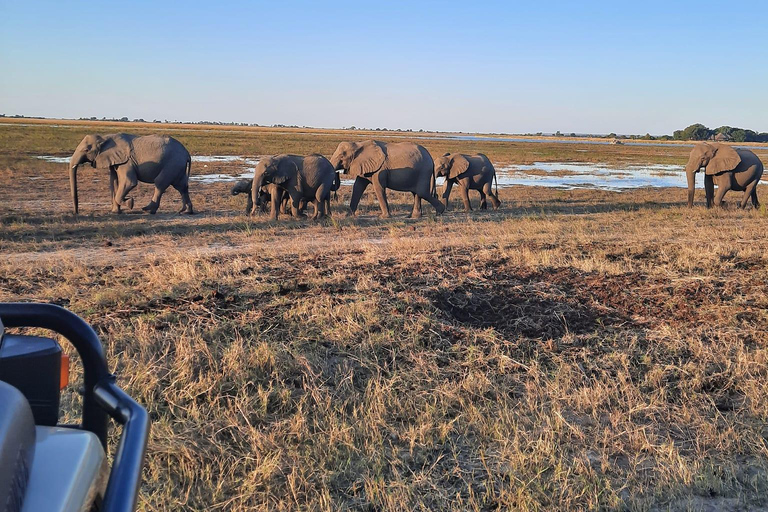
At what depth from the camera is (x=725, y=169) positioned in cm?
1800

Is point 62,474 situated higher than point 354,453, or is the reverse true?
point 62,474

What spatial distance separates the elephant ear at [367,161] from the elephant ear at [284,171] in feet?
6.91

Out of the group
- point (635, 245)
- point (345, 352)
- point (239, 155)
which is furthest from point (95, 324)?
point (239, 155)

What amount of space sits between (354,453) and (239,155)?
131 feet

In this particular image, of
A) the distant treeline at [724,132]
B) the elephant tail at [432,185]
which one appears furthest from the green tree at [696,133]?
the elephant tail at [432,185]

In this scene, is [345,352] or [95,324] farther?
[95,324]

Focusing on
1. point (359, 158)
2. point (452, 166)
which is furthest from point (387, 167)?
point (452, 166)

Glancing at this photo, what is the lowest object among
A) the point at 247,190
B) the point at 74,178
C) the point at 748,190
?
the point at 247,190

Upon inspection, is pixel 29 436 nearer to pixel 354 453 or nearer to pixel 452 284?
pixel 354 453

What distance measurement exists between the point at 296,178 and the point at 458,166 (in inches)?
238

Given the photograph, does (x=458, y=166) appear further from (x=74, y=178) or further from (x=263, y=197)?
(x=74, y=178)

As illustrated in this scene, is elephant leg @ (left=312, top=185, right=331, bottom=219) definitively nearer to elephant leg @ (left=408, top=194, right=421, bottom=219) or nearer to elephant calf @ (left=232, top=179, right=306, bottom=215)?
elephant calf @ (left=232, top=179, right=306, bottom=215)

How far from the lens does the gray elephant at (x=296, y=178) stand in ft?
48.6

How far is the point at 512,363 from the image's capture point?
469cm
